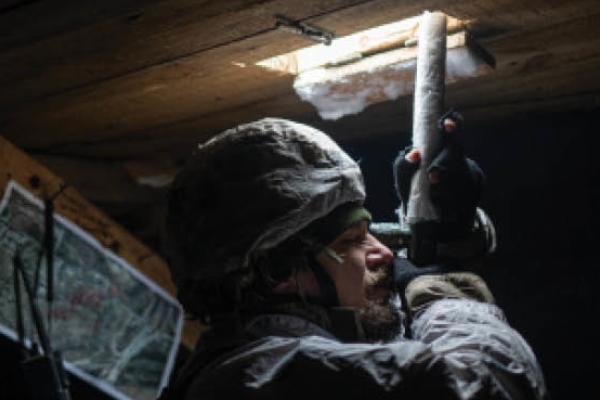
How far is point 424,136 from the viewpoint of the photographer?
1656 mm

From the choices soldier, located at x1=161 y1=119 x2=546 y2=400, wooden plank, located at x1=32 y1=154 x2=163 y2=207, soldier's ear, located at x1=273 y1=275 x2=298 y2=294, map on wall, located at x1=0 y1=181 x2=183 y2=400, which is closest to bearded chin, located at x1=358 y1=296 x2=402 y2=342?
soldier, located at x1=161 y1=119 x2=546 y2=400

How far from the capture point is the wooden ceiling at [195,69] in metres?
1.66

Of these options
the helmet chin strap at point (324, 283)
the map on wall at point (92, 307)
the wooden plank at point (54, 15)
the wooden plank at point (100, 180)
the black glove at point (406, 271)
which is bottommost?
the map on wall at point (92, 307)

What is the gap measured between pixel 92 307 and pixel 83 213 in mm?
356

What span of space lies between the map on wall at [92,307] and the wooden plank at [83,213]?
32 millimetres

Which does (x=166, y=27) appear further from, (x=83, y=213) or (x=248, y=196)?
(x=83, y=213)

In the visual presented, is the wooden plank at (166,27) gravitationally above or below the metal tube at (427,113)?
above

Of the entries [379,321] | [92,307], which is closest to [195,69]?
[379,321]

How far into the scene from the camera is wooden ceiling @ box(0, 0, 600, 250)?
1.66m

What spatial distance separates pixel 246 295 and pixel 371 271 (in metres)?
0.30

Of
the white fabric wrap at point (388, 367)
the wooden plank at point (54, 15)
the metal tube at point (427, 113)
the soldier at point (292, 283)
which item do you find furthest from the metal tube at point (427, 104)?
the wooden plank at point (54, 15)

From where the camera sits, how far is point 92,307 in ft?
9.55

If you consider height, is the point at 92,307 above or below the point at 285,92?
below

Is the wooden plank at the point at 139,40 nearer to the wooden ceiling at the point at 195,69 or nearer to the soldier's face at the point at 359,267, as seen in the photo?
the wooden ceiling at the point at 195,69
